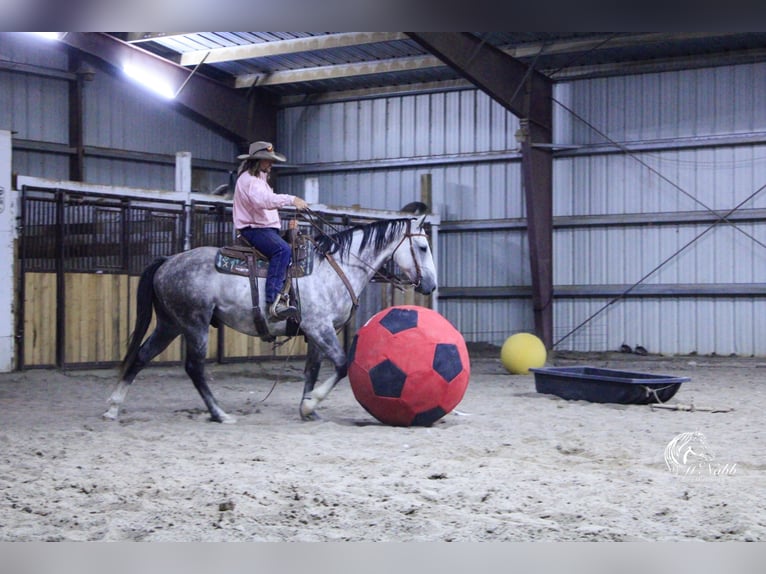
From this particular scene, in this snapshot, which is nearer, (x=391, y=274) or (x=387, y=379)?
(x=387, y=379)

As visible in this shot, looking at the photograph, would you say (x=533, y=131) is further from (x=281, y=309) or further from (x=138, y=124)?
(x=281, y=309)

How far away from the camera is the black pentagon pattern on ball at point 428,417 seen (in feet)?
24.4

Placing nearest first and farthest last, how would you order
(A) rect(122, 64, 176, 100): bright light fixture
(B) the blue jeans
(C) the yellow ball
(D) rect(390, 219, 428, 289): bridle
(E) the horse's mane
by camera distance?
(B) the blue jeans, (E) the horse's mane, (D) rect(390, 219, 428, 289): bridle, (C) the yellow ball, (A) rect(122, 64, 176, 100): bright light fixture

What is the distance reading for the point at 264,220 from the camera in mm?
8031

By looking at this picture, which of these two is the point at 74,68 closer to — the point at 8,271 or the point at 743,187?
the point at 8,271

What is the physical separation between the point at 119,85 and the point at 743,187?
12971mm

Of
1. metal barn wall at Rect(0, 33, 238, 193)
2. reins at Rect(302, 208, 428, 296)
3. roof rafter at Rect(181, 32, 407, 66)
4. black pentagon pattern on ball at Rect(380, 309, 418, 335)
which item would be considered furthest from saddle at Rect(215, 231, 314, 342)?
metal barn wall at Rect(0, 33, 238, 193)

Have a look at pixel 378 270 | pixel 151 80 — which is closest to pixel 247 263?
pixel 378 270

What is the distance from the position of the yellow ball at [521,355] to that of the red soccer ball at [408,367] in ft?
21.2

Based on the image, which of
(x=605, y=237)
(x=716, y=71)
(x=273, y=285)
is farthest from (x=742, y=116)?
(x=273, y=285)

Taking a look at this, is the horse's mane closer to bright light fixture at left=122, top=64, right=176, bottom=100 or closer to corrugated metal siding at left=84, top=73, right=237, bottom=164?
bright light fixture at left=122, top=64, right=176, bottom=100

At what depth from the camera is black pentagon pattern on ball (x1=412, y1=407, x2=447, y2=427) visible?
7438mm

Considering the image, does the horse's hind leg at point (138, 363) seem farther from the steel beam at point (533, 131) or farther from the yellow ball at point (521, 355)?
the steel beam at point (533, 131)

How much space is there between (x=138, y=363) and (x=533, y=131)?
11.5 metres
